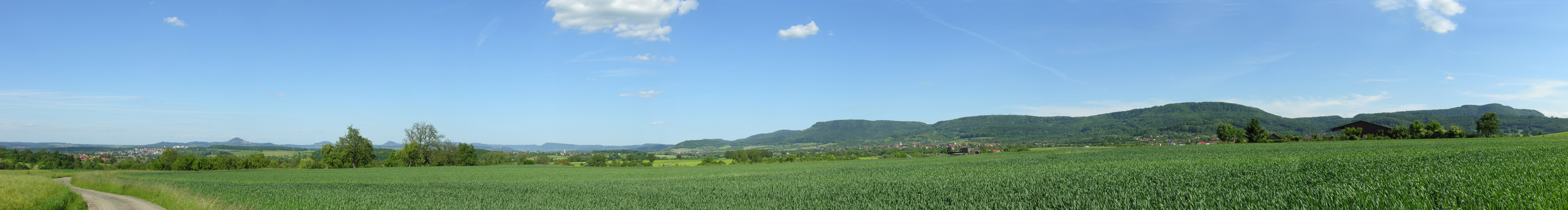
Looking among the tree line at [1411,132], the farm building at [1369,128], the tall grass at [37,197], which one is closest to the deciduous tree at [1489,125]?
the tree line at [1411,132]

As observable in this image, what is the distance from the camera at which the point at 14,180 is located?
21.7 metres

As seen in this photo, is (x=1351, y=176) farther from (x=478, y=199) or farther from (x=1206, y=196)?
(x=478, y=199)

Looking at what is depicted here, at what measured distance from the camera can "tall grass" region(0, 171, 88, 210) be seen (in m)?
16.1

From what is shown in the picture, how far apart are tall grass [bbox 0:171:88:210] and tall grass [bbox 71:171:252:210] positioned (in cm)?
163

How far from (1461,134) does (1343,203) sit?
76.7 meters

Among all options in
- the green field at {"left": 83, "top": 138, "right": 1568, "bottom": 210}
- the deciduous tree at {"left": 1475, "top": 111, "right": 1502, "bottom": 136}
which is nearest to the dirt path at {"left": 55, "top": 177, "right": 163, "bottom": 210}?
the green field at {"left": 83, "top": 138, "right": 1568, "bottom": 210}

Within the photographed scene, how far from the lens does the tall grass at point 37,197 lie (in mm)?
16094

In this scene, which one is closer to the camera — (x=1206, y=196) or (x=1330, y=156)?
(x=1206, y=196)

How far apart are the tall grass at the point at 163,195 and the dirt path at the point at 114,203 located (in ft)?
0.73

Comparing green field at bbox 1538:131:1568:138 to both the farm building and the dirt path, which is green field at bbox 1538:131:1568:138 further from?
the dirt path

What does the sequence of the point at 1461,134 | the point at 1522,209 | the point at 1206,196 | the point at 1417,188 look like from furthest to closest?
1. the point at 1461,134
2. the point at 1206,196
3. the point at 1417,188
4. the point at 1522,209

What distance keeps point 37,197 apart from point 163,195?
2667mm

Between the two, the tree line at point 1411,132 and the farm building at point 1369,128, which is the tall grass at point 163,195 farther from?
the farm building at point 1369,128

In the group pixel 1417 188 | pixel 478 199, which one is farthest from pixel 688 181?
pixel 1417 188
